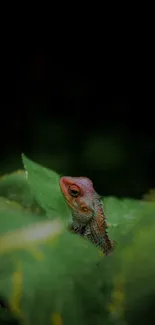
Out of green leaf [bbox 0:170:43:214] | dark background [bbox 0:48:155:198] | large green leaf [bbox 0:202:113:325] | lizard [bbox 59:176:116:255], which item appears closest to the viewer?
large green leaf [bbox 0:202:113:325]

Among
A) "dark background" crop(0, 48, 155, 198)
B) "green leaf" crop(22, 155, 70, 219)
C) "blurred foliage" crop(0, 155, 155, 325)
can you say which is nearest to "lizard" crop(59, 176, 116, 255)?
"green leaf" crop(22, 155, 70, 219)

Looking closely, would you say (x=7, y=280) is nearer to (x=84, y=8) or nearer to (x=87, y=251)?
(x=87, y=251)

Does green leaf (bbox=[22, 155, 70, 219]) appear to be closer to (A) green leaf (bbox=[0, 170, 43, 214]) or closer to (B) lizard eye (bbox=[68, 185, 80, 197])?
(A) green leaf (bbox=[0, 170, 43, 214])

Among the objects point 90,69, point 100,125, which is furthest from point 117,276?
point 90,69

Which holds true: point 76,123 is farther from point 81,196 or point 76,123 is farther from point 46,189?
point 46,189

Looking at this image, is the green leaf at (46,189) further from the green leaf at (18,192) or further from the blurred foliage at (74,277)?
the blurred foliage at (74,277)

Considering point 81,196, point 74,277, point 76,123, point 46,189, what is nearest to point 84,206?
point 81,196

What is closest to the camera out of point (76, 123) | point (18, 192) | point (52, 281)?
point (52, 281)
